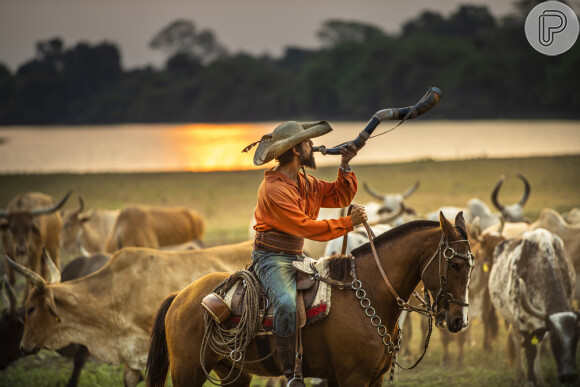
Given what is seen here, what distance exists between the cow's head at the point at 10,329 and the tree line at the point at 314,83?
35.8 m

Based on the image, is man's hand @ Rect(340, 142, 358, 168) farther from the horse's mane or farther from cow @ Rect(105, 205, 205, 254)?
cow @ Rect(105, 205, 205, 254)

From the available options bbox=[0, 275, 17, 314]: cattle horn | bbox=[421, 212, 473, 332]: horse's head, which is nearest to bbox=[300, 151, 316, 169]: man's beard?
bbox=[421, 212, 473, 332]: horse's head

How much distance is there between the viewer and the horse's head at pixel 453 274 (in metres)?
4.46

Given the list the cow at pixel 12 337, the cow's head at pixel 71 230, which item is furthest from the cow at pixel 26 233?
the cow at pixel 12 337

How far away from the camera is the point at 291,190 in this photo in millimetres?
4793

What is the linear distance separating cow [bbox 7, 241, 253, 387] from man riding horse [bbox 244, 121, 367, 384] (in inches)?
113

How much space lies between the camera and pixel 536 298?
8.17 meters

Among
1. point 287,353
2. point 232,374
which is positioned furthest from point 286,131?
point 232,374

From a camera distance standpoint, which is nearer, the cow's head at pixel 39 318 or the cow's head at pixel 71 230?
Answer: the cow's head at pixel 39 318

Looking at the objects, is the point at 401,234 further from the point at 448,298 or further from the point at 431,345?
the point at 431,345

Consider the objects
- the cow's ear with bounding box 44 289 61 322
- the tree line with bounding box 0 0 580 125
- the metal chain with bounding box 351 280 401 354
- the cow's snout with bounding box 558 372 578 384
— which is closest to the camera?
the metal chain with bounding box 351 280 401 354

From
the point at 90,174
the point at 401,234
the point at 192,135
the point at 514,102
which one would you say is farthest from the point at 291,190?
the point at 514,102

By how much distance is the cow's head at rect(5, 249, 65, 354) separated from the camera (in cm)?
678

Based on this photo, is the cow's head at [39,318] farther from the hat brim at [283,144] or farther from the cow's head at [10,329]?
the hat brim at [283,144]
